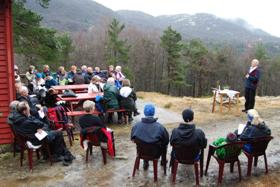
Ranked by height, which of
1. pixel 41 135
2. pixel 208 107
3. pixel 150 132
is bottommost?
pixel 208 107

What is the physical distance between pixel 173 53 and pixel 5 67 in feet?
109

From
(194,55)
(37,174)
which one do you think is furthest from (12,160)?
(194,55)

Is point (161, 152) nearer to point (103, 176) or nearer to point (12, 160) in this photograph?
point (103, 176)

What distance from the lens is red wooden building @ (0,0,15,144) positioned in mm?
6645

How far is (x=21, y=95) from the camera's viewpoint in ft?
22.2

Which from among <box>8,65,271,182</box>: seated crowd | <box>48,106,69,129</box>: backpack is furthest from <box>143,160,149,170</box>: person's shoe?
<box>48,106,69,129</box>: backpack

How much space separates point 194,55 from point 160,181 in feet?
126

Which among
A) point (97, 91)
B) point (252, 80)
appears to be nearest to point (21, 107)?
point (97, 91)

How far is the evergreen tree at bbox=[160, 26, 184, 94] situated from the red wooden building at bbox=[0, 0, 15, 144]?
108 ft

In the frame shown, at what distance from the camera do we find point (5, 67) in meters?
6.75

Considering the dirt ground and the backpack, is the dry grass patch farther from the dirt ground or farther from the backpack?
the backpack

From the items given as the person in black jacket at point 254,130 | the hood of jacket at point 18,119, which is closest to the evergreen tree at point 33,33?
the hood of jacket at point 18,119

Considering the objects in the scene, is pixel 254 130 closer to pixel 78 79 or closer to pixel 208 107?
pixel 208 107

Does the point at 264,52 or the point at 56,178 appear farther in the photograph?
the point at 264,52
